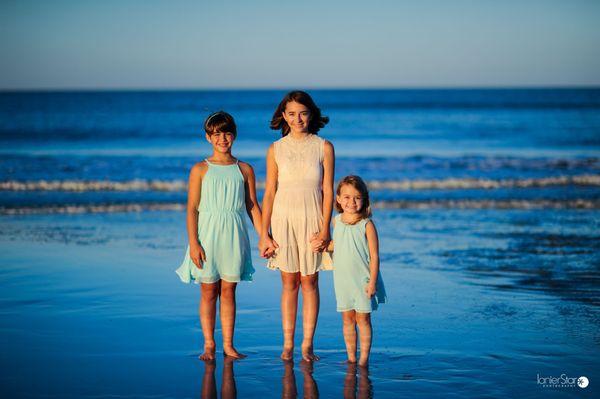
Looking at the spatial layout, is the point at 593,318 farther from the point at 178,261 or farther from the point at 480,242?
the point at 178,261

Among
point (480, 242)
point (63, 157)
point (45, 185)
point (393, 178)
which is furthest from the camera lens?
point (63, 157)

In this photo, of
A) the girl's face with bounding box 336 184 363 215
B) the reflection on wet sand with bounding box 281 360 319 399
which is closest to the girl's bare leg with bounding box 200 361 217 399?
the reflection on wet sand with bounding box 281 360 319 399

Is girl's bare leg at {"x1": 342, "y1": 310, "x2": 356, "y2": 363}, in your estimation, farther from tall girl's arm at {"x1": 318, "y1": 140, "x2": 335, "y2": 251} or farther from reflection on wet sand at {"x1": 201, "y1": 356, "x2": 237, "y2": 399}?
reflection on wet sand at {"x1": 201, "y1": 356, "x2": 237, "y2": 399}

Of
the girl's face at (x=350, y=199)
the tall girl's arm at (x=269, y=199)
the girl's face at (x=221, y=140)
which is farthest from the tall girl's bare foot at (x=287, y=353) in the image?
the girl's face at (x=221, y=140)

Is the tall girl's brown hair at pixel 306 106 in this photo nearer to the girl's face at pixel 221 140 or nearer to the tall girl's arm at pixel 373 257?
the girl's face at pixel 221 140

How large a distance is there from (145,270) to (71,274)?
27.3 inches

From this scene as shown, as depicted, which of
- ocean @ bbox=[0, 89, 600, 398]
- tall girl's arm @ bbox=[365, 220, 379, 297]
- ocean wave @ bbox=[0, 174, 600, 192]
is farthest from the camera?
ocean wave @ bbox=[0, 174, 600, 192]

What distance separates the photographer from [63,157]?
898 inches

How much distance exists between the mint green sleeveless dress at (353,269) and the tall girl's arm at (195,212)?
0.89 meters

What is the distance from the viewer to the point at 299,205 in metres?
4.94

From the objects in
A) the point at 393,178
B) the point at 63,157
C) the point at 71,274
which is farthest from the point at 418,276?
the point at 63,157

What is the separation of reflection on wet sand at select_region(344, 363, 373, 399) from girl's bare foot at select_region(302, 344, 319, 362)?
243 millimetres

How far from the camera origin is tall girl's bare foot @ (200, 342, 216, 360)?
4.95m

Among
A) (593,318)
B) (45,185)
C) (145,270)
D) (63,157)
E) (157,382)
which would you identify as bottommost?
(157,382)
